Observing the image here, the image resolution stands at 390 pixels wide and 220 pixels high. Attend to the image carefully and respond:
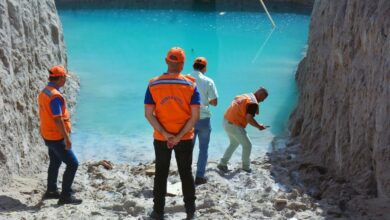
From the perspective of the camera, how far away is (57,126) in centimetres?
579

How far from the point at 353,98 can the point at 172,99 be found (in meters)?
2.64

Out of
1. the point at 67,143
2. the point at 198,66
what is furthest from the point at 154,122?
the point at 198,66

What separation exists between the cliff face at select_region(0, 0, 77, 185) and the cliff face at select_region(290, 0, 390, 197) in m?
3.63

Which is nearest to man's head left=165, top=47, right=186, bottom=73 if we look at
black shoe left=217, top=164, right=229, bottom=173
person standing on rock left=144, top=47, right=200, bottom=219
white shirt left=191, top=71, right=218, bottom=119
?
person standing on rock left=144, top=47, right=200, bottom=219

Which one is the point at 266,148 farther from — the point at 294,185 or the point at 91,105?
the point at 91,105

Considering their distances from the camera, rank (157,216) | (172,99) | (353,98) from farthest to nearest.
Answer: (353,98), (157,216), (172,99)

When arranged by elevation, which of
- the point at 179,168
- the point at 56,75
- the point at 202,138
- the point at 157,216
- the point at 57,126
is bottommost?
the point at 157,216

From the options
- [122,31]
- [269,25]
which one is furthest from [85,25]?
[269,25]

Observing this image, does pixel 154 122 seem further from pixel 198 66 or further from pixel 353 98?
pixel 353 98

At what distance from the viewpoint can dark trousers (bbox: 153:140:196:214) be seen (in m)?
5.21

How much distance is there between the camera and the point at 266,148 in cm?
1028

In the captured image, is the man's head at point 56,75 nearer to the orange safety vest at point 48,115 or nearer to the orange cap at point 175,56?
the orange safety vest at point 48,115

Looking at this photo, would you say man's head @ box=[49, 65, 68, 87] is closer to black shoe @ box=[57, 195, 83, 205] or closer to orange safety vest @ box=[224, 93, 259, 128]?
black shoe @ box=[57, 195, 83, 205]

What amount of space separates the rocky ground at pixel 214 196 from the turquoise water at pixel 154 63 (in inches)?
76.5
